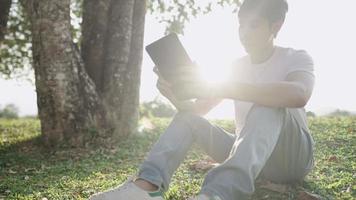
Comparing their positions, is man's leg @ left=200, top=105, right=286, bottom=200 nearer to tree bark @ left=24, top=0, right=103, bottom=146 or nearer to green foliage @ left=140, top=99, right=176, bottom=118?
tree bark @ left=24, top=0, right=103, bottom=146

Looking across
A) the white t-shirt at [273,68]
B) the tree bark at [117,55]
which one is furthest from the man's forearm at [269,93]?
the tree bark at [117,55]

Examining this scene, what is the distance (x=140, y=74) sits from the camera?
36.2 feet

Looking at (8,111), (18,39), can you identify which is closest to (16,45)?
(18,39)

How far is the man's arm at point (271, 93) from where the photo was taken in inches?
159

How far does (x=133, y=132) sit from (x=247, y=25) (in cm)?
657

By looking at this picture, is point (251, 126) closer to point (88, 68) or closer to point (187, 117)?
point (187, 117)

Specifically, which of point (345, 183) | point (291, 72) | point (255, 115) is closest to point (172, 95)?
point (255, 115)

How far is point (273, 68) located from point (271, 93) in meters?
0.80

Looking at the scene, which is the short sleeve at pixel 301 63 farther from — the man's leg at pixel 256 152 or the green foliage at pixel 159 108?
the green foliage at pixel 159 108

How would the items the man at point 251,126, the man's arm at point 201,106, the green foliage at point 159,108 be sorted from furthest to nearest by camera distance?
the green foliage at point 159,108, the man's arm at point 201,106, the man at point 251,126

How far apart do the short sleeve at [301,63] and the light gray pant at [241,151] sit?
0.48 metres

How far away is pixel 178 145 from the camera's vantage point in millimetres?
4426

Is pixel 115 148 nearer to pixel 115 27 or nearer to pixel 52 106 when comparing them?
pixel 52 106

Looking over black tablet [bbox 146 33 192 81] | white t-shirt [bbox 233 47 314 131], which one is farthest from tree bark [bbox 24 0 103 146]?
black tablet [bbox 146 33 192 81]
